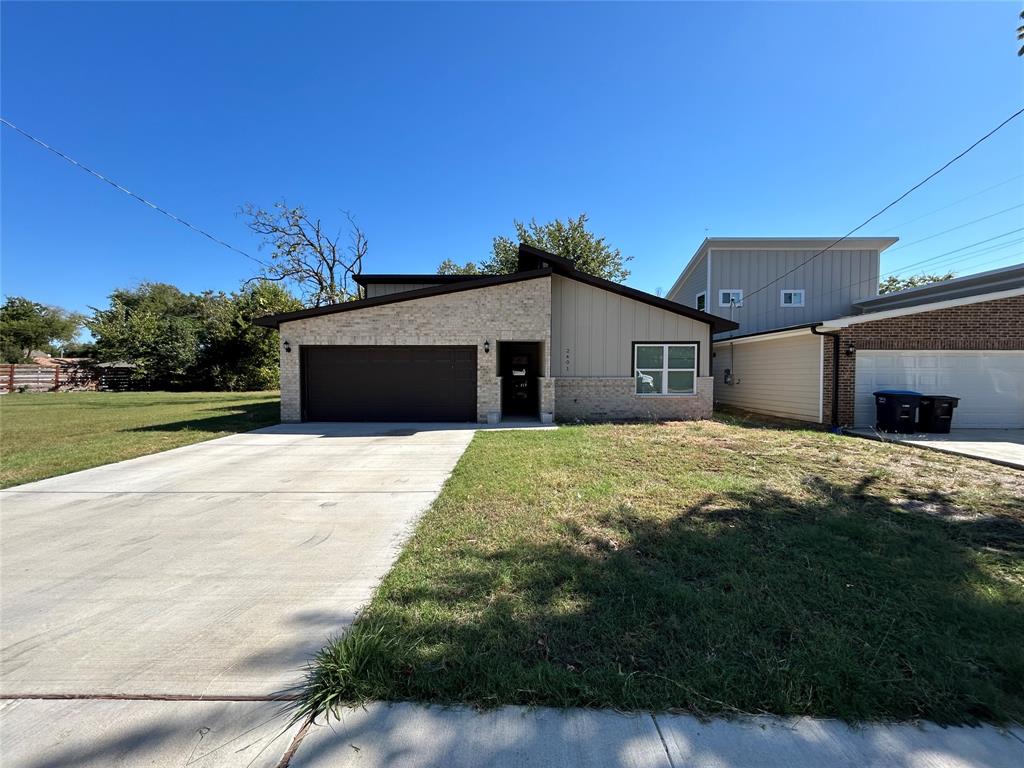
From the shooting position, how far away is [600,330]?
12211 mm

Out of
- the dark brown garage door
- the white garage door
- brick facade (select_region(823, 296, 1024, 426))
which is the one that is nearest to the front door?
the dark brown garage door

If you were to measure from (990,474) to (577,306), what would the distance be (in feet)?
28.4

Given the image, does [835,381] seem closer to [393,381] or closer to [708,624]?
[708,624]

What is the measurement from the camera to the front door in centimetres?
1444

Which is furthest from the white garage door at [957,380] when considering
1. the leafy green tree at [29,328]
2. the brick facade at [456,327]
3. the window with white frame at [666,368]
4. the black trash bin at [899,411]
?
the leafy green tree at [29,328]

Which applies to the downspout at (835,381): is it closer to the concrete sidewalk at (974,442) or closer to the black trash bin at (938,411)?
the concrete sidewalk at (974,442)

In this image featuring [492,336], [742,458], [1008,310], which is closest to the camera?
[742,458]

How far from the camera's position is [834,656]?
7.24 ft

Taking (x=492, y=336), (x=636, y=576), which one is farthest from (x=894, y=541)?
(x=492, y=336)

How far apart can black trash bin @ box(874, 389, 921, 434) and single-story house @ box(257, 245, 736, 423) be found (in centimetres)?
386

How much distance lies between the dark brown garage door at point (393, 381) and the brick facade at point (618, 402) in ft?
9.16

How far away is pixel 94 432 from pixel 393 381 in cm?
711

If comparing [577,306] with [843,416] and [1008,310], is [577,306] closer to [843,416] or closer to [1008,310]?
[843,416]

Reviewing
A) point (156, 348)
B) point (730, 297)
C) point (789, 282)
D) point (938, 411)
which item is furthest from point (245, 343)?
point (938, 411)
